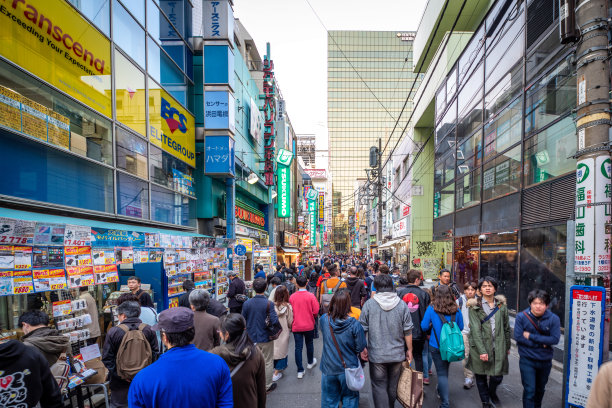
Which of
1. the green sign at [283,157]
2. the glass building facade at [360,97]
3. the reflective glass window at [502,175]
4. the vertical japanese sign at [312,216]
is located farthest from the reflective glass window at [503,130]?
the glass building facade at [360,97]

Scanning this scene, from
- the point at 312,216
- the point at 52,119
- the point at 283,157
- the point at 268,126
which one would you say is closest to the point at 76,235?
the point at 52,119

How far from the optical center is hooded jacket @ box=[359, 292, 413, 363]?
157 inches

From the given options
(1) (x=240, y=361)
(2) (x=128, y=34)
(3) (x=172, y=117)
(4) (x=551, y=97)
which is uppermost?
(2) (x=128, y=34)

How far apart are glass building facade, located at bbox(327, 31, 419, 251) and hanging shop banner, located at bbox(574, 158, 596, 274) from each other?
8102 cm

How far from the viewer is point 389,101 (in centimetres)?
8188

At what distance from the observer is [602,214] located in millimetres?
3814

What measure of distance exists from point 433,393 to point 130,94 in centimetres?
1053

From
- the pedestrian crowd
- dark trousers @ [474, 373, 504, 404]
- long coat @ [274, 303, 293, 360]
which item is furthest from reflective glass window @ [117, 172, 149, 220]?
dark trousers @ [474, 373, 504, 404]

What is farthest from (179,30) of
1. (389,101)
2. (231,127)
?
(389,101)

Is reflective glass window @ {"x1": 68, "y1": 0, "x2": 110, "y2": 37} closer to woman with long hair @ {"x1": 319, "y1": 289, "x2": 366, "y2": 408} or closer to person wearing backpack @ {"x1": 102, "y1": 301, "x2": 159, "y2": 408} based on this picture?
person wearing backpack @ {"x1": 102, "y1": 301, "x2": 159, "y2": 408}

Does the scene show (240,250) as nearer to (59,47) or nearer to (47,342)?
(59,47)

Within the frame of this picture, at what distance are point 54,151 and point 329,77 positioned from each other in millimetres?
94690

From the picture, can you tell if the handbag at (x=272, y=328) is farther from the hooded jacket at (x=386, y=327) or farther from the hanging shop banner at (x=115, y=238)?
the hanging shop banner at (x=115, y=238)

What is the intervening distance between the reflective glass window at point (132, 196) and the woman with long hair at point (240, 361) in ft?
24.3
